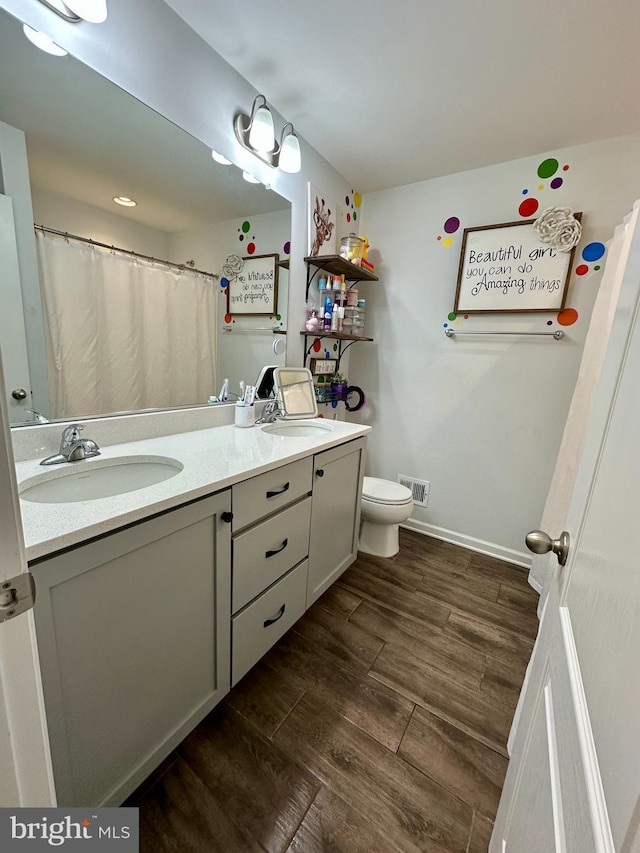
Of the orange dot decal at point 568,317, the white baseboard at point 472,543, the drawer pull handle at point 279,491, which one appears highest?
the orange dot decal at point 568,317

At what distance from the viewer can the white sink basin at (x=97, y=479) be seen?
93 cm

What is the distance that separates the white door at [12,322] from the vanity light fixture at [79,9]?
1.77 feet

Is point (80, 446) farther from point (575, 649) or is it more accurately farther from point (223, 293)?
point (575, 649)

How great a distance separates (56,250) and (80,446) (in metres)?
0.61

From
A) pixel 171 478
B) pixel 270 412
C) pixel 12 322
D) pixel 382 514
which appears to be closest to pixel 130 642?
pixel 171 478

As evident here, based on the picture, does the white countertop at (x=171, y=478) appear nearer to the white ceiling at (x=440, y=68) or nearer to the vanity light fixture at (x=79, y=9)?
the vanity light fixture at (x=79, y=9)

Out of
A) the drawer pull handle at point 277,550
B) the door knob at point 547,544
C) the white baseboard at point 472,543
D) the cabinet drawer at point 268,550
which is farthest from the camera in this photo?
the white baseboard at point 472,543

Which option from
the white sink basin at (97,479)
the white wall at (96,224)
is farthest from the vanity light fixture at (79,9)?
the white sink basin at (97,479)

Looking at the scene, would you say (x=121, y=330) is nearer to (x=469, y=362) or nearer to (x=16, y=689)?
(x=16, y=689)

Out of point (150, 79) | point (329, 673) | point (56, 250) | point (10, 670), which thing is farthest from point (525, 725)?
point (150, 79)

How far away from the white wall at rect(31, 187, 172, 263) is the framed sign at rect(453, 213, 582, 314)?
5.50 ft

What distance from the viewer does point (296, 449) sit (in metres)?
1.31

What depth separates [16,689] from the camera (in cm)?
41

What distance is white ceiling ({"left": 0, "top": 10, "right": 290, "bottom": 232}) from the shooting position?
0.91 metres
